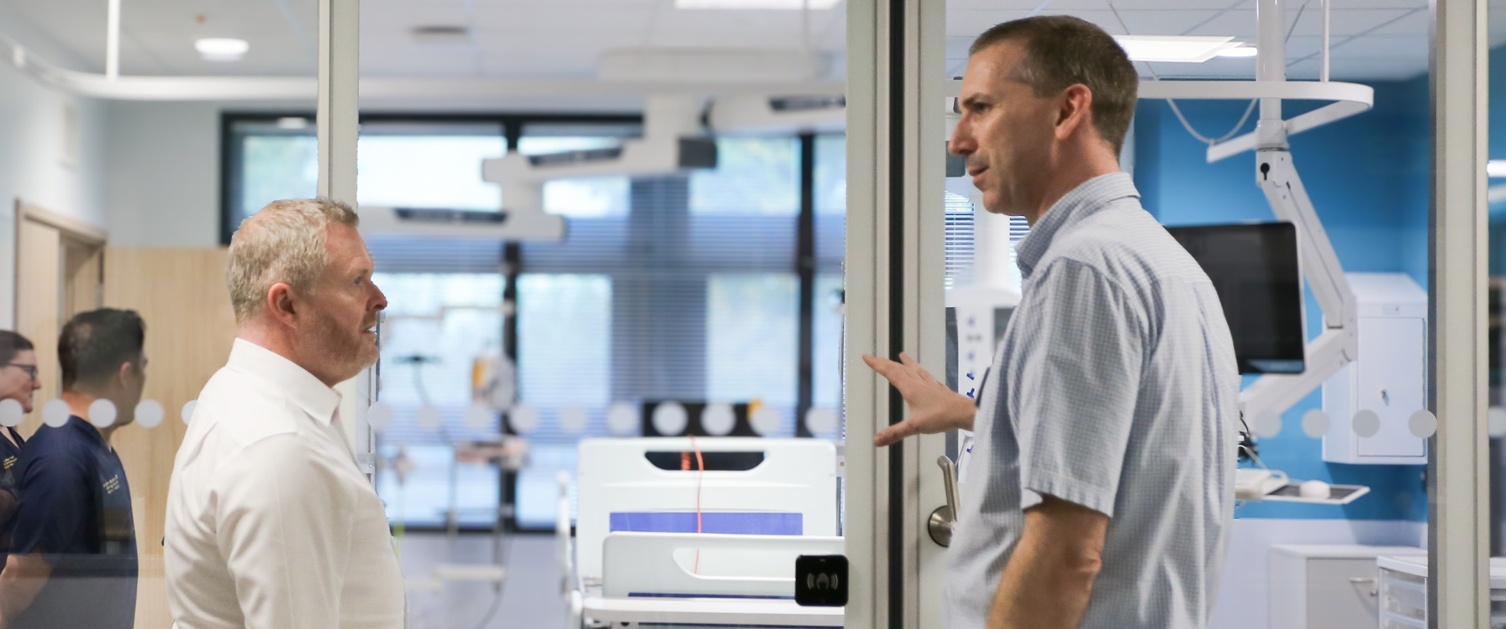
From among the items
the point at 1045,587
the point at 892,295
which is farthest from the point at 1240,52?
the point at 1045,587

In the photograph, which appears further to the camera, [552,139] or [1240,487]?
[552,139]

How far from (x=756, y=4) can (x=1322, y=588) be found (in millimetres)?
1555

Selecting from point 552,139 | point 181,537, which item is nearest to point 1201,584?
point 181,537

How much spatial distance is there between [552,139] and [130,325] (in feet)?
5.61

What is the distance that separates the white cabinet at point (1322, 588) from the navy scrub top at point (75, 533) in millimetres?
1686

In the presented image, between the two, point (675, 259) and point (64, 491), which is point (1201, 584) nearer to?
point (64, 491)

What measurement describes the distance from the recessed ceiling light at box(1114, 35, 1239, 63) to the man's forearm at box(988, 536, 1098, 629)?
1054 millimetres

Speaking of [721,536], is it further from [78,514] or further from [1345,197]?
[1345,197]

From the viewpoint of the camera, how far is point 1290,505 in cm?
195

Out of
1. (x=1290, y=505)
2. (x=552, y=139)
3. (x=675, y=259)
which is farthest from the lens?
(x=675, y=259)

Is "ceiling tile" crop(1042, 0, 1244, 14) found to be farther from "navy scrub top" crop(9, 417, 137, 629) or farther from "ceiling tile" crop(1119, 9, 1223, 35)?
"navy scrub top" crop(9, 417, 137, 629)

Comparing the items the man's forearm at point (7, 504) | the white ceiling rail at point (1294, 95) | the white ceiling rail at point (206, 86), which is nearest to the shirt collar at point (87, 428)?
the man's forearm at point (7, 504)

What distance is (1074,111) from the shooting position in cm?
127

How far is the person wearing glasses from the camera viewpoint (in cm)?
182
